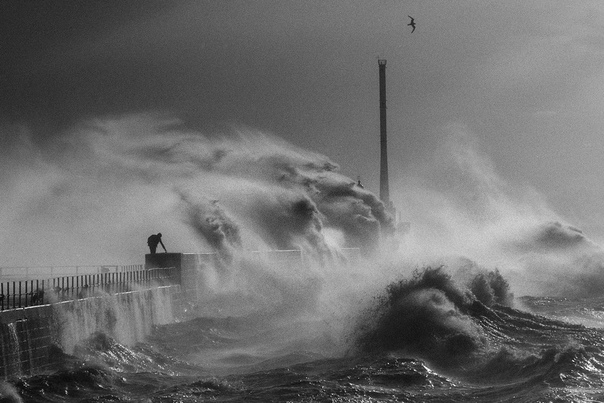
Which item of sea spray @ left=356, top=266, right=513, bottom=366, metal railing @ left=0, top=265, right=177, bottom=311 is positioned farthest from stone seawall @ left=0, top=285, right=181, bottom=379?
sea spray @ left=356, top=266, right=513, bottom=366

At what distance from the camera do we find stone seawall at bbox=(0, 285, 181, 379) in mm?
13719

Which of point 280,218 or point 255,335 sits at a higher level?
point 280,218

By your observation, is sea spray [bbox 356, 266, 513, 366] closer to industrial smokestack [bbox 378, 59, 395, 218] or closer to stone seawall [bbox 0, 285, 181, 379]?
stone seawall [bbox 0, 285, 181, 379]

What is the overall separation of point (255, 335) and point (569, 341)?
796 centimetres

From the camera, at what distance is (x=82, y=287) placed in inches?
706

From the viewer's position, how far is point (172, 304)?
79.4 ft

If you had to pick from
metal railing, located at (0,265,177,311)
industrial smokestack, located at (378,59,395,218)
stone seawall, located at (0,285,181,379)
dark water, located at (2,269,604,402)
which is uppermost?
industrial smokestack, located at (378,59,395,218)

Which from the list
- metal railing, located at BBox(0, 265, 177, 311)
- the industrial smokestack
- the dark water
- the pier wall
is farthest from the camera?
the industrial smokestack

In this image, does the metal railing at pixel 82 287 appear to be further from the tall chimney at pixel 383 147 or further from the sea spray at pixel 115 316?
the tall chimney at pixel 383 147

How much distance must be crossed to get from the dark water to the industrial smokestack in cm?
3243

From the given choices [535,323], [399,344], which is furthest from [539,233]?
[399,344]

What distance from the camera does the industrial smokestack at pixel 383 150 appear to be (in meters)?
56.2

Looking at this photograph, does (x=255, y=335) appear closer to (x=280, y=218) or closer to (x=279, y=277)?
(x=279, y=277)

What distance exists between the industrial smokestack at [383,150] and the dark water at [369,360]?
32428 mm
